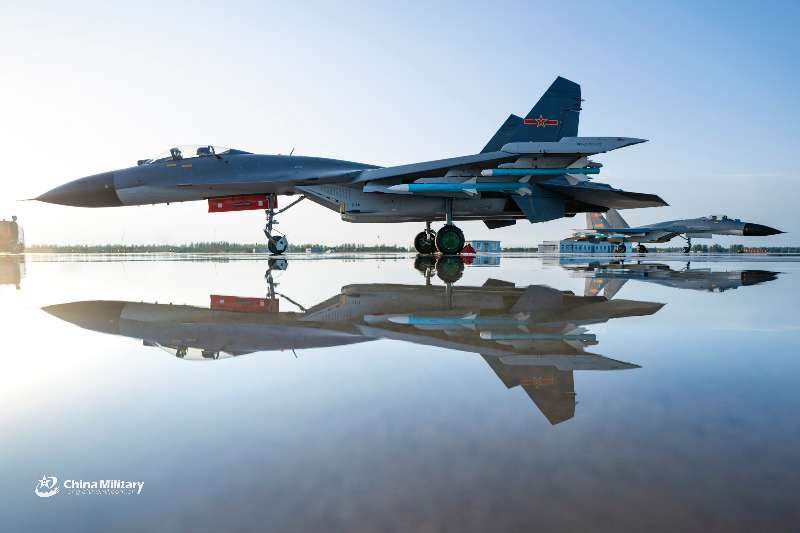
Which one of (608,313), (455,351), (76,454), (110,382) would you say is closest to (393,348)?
(455,351)

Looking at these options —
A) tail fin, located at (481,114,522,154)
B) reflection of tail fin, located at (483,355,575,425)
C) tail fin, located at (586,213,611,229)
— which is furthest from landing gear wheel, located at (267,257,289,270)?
tail fin, located at (586,213,611,229)

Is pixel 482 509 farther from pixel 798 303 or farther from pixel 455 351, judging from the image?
pixel 798 303

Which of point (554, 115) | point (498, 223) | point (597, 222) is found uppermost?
point (554, 115)

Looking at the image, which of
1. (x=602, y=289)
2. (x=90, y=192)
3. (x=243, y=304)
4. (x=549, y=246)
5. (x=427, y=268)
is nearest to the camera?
(x=243, y=304)

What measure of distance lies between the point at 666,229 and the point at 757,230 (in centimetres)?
557

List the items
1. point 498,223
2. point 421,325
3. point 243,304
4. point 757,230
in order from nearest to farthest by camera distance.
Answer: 1. point 421,325
2. point 243,304
3. point 498,223
4. point 757,230

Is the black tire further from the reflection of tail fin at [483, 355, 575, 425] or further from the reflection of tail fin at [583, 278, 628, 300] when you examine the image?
the reflection of tail fin at [483, 355, 575, 425]

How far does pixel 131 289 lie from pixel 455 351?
477 cm

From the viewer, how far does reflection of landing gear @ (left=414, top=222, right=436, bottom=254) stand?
13.9 m

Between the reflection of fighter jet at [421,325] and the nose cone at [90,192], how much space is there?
8.02 metres

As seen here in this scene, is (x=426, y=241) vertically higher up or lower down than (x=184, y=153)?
lower down

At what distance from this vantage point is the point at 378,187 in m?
11.0

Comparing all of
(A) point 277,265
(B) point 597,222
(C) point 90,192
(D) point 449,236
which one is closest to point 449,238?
(D) point 449,236

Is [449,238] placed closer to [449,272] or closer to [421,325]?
[449,272]
